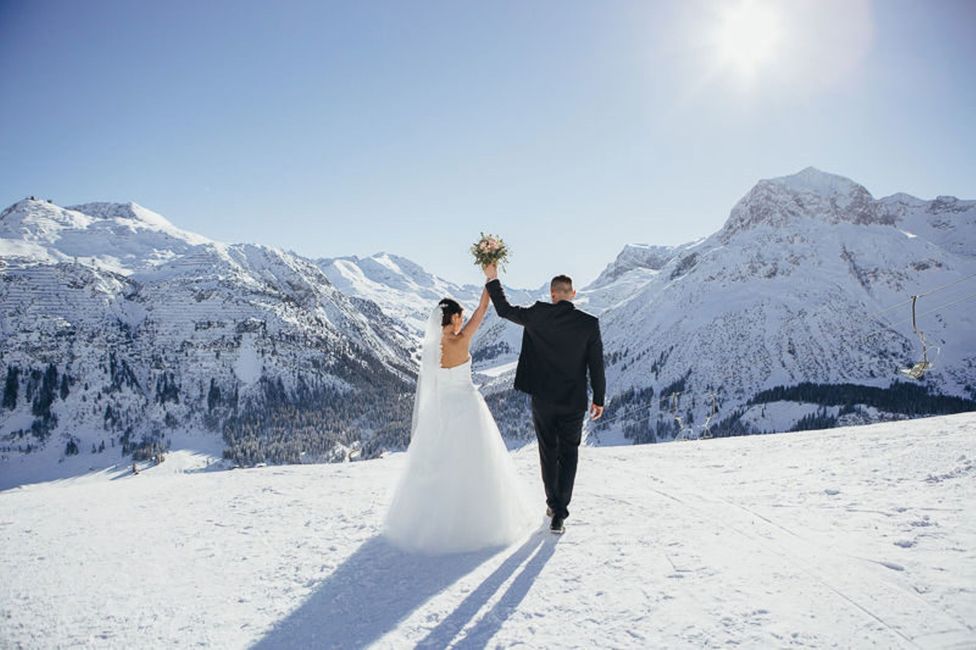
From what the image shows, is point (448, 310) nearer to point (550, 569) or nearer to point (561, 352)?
point (561, 352)

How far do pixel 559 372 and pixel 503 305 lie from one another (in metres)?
1.41

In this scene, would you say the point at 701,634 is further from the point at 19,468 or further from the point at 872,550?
the point at 19,468

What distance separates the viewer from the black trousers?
763 centimetres

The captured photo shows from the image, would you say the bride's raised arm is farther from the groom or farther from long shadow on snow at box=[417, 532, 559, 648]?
long shadow on snow at box=[417, 532, 559, 648]

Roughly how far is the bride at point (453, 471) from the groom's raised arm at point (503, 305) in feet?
Answer: 0.70

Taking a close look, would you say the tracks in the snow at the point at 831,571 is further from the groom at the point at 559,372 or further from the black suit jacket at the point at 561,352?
the black suit jacket at the point at 561,352

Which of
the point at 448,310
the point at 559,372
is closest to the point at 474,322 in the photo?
the point at 448,310

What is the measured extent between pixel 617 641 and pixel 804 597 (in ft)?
6.97

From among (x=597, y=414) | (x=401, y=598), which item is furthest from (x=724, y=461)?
(x=401, y=598)

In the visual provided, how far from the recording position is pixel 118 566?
672 cm

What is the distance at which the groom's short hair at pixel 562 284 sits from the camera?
310 inches

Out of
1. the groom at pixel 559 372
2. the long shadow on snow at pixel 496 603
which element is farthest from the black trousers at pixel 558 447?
the long shadow on snow at pixel 496 603

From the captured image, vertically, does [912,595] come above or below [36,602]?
above

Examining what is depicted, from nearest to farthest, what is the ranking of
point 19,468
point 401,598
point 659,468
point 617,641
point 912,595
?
point 617,641
point 912,595
point 401,598
point 659,468
point 19,468
